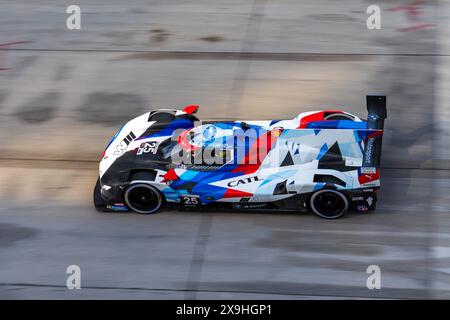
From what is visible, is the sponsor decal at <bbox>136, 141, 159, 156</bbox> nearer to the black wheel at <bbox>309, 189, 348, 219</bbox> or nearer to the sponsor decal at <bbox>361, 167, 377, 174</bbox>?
the black wheel at <bbox>309, 189, 348, 219</bbox>

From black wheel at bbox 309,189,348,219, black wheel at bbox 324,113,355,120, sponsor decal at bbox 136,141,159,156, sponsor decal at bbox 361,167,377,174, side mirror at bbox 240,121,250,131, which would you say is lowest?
black wheel at bbox 309,189,348,219

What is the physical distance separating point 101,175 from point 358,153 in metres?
4.30

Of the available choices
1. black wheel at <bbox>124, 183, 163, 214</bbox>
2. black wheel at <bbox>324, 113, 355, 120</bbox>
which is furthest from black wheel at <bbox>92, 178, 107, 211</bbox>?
black wheel at <bbox>324, 113, 355, 120</bbox>

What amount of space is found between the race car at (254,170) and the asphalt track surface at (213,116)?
35 centimetres

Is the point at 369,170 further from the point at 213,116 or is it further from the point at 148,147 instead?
the point at 213,116

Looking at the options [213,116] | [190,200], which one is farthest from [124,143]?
[213,116]

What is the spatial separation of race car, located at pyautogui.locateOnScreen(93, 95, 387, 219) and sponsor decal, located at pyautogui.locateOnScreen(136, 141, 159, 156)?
0.03m

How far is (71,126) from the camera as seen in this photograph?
14750 mm

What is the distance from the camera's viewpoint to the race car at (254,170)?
11.6 metres

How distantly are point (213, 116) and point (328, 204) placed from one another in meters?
3.86

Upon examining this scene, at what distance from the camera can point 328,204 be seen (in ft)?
38.7

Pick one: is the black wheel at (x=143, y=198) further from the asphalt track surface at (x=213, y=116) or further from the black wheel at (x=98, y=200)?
the black wheel at (x=98, y=200)

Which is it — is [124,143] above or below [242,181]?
above

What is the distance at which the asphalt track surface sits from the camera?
1098 centimetres
